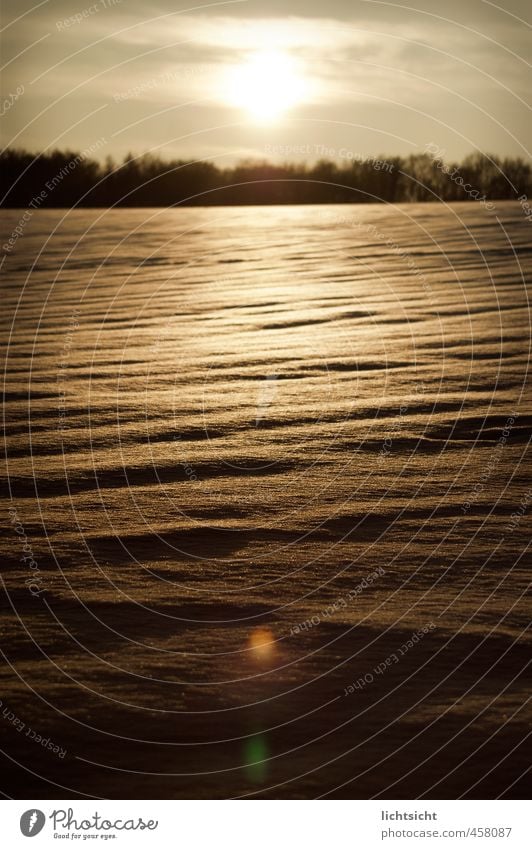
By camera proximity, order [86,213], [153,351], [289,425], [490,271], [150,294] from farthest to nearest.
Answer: [86,213]
[490,271]
[150,294]
[153,351]
[289,425]

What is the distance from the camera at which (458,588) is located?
10.6 feet

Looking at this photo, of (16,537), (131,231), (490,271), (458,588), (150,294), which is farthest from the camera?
(131,231)

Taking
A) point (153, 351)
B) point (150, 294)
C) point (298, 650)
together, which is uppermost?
point (150, 294)

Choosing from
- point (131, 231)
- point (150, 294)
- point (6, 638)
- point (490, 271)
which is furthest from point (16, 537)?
point (131, 231)

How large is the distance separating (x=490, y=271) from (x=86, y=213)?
560 centimetres

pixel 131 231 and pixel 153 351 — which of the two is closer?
pixel 153 351

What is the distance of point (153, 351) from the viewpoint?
6141 mm

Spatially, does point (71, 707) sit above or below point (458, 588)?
below

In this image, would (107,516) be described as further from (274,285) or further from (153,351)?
(274,285)

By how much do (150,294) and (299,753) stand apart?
553 cm

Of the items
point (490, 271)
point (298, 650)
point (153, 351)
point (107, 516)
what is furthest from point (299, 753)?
point (490, 271)

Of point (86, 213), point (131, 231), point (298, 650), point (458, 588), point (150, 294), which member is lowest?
point (298, 650)

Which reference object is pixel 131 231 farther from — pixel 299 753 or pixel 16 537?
pixel 299 753

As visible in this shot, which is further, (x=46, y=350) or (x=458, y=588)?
(x=46, y=350)
